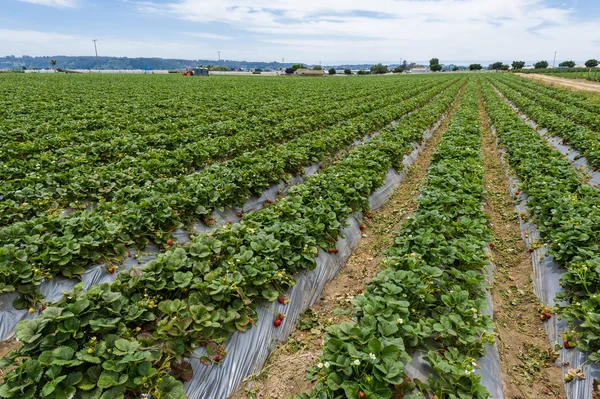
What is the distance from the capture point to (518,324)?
4.46 metres

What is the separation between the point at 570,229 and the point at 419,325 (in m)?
3.49

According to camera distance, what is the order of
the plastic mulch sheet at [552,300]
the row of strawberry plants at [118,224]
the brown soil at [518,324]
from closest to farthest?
1. the plastic mulch sheet at [552,300]
2. the brown soil at [518,324]
3. the row of strawberry plants at [118,224]

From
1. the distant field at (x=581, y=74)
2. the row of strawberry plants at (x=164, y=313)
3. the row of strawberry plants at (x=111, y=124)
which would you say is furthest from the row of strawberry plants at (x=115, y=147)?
the distant field at (x=581, y=74)

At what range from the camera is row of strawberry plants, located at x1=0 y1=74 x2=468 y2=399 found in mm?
2686

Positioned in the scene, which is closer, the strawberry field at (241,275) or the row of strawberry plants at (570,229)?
the strawberry field at (241,275)

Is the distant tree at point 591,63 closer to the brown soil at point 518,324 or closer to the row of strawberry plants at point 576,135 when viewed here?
the row of strawberry plants at point 576,135

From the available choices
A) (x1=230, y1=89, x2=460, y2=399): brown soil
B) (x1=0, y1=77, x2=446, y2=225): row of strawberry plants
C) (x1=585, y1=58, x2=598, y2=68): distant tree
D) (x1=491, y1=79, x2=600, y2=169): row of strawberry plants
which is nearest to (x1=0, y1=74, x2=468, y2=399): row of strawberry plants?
(x1=230, y1=89, x2=460, y2=399): brown soil

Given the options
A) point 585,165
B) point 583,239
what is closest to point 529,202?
point 583,239

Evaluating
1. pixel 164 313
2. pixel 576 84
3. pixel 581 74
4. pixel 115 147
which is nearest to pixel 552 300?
pixel 164 313

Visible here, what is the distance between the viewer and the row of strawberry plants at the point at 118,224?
13.6ft

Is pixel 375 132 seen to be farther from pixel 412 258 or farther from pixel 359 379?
pixel 359 379

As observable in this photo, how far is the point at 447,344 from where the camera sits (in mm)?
3396

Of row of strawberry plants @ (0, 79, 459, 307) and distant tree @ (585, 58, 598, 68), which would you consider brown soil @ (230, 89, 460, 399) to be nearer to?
row of strawberry plants @ (0, 79, 459, 307)

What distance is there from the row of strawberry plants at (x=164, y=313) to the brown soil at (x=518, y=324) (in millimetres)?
2602
